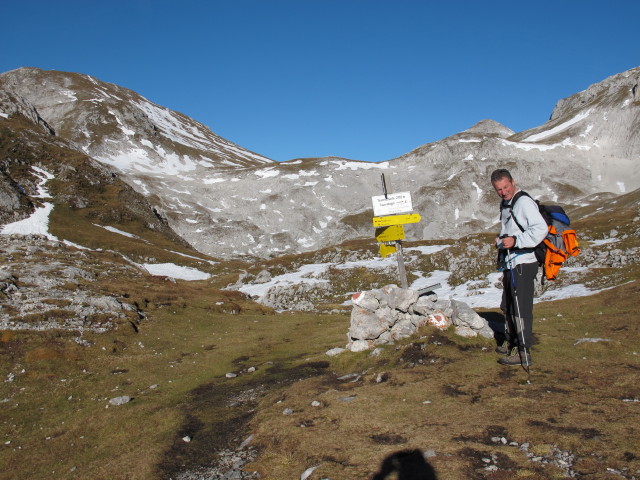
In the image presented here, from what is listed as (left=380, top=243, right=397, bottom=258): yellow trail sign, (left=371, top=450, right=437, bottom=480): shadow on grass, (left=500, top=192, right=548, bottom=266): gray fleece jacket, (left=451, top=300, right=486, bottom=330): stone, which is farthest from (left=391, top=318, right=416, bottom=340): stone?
(left=371, top=450, right=437, bottom=480): shadow on grass

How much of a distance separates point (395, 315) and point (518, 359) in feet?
26.2

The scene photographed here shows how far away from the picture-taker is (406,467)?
8.38m

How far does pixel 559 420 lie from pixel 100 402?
18.4m

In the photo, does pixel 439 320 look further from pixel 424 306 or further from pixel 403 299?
pixel 403 299

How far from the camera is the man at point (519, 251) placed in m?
11.9

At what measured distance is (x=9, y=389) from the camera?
19.7 metres

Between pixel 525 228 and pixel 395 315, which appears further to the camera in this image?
pixel 395 315

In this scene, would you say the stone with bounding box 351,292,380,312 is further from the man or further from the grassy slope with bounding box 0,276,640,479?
the man

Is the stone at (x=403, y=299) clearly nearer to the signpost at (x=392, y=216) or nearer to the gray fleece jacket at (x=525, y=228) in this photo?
the signpost at (x=392, y=216)

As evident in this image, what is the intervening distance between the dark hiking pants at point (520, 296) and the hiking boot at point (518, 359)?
1.06 ft

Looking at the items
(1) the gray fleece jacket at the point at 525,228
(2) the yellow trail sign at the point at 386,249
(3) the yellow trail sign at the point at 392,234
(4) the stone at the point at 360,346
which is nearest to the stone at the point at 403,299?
(2) the yellow trail sign at the point at 386,249

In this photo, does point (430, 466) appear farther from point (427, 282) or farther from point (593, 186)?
point (593, 186)

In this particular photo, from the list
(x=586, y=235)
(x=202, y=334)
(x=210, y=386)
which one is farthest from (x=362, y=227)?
(x=210, y=386)

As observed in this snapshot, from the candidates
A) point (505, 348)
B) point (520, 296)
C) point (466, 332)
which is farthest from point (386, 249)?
point (520, 296)
